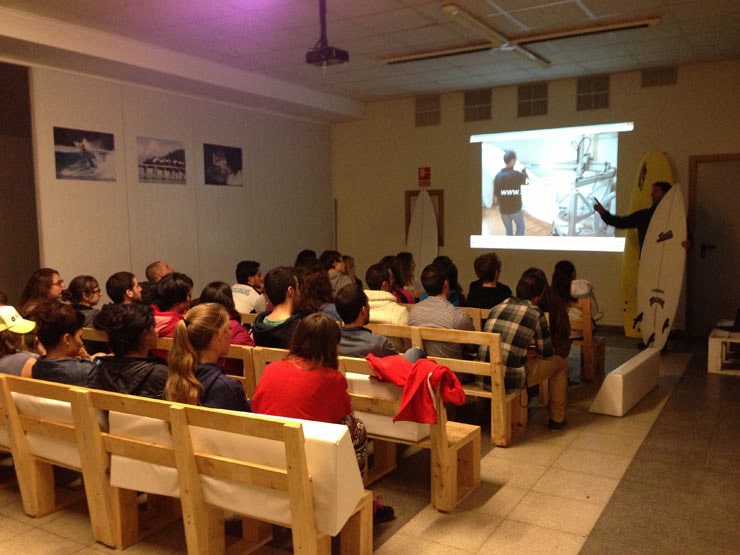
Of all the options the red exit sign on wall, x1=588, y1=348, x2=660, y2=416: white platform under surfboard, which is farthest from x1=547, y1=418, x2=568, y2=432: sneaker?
the red exit sign on wall

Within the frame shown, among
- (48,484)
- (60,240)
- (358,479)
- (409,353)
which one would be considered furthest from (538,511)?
(60,240)

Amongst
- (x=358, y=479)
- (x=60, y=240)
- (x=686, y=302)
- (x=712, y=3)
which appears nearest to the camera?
(x=358, y=479)

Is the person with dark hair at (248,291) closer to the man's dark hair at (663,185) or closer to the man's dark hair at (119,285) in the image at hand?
the man's dark hair at (119,285)

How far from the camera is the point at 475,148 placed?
28.1 feet

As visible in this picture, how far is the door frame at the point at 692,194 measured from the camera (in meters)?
7.04

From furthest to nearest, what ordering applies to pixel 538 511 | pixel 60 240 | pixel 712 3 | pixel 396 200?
pixel 396 200 < pixel 60 240 < pixel 712 3 < pixel 538 511

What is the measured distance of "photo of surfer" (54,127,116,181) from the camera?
6051 millimetres

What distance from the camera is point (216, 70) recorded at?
22.4ft

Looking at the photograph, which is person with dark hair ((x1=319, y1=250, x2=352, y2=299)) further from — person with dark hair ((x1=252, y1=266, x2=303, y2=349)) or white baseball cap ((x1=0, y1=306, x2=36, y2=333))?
white baseball cap ((x1=0, y1=306, x2=36, y2=333))

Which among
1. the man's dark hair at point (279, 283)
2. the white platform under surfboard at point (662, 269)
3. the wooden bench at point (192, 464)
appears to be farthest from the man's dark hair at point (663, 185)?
the wooden bench at point (192, 464)

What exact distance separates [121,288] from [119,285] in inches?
1.0

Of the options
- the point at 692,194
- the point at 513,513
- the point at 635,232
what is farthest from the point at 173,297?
the point at 692,194

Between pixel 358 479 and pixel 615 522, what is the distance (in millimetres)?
1379

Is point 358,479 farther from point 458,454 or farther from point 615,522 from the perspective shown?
point 615,522
